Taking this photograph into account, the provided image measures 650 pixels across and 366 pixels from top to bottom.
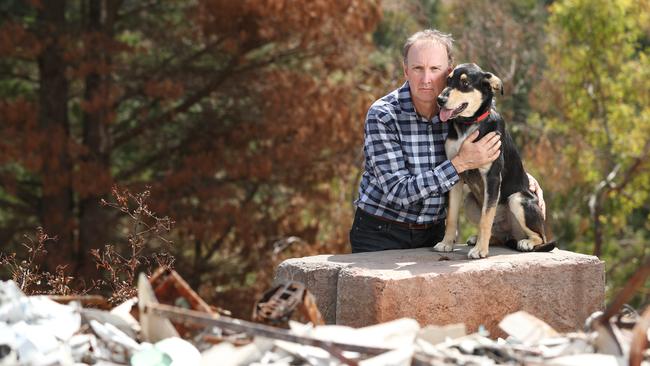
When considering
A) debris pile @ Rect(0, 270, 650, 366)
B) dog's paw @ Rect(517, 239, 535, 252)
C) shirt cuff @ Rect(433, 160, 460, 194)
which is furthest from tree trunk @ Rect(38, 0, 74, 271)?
debris pile @ Rect(0, 270, 650, 366)

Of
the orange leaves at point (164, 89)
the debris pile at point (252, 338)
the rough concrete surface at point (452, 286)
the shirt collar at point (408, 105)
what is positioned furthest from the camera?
the orange leaves at point (164, 89)

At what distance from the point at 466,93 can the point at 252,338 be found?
6.42ft

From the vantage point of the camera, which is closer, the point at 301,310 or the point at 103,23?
the point at 301,310

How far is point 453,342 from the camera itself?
9.88 ft

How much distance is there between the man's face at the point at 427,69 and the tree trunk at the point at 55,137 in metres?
7.59

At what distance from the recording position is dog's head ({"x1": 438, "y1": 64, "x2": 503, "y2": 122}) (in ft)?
14.3

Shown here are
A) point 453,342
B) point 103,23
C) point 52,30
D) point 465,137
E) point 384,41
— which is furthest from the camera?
point 384,41

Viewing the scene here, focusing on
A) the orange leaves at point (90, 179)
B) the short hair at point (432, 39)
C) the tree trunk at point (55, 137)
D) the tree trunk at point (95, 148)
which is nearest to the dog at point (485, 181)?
the short hair at point (432, 39)

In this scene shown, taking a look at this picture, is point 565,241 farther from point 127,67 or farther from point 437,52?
point 437,52

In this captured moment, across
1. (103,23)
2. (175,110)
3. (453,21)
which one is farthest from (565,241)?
(103,23)

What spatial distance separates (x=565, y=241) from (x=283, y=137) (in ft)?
22.6

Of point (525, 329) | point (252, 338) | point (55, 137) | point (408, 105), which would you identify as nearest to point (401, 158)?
point (408, 105)

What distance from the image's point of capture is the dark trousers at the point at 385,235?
4957mm

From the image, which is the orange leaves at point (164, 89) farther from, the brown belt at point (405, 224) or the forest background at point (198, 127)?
the brown belt at point (405, 224)
